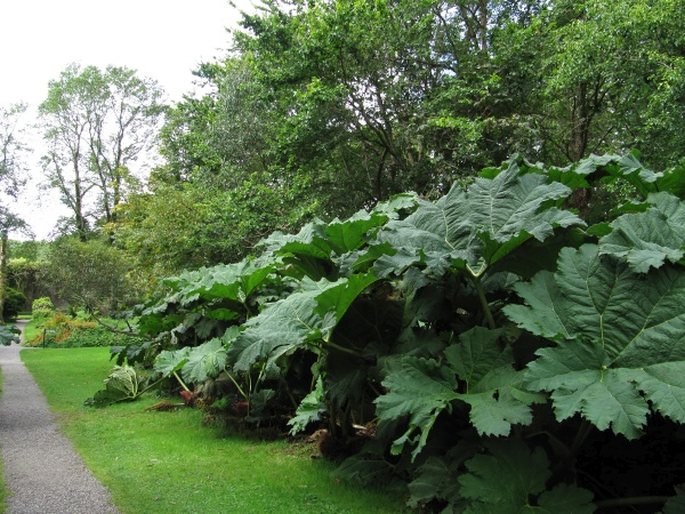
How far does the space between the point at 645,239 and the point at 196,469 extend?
350cm

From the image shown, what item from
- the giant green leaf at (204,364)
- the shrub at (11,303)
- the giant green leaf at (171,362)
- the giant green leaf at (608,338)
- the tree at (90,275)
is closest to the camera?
the giant green leaf at (608,338)

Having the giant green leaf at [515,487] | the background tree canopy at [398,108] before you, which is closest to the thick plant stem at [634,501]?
the giant green leaf at [515,487]

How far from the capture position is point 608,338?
7.26 feet

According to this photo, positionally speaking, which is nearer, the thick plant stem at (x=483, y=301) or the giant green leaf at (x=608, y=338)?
the giant green leaf at (x=608, y=338)

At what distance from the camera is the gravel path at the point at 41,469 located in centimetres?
362

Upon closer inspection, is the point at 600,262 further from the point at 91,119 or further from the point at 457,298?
the point at 91,119

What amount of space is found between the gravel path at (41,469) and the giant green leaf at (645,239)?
10.9 feet

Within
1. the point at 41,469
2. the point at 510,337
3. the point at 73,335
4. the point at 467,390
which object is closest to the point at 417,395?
the point at 467,390

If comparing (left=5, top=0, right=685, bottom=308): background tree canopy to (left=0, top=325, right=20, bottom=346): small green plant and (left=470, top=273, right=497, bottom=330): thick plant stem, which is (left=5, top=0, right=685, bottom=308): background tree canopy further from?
(left=470, top=273, right=497, bottom=330): thick plant stem

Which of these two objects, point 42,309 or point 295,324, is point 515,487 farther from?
point 42,309

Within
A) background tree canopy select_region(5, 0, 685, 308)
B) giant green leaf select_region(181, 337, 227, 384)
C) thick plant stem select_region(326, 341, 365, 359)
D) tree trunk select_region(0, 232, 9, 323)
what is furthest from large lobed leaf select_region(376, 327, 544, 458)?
tree trunk select_region(0, 232, 9, 323)

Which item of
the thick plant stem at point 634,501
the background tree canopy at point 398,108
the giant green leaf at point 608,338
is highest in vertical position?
the background tree canopy at point 398,108

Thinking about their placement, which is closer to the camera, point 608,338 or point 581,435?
point 608,338

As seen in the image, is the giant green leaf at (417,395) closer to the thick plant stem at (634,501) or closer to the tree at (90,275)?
the thick plant stem at (634,501)
